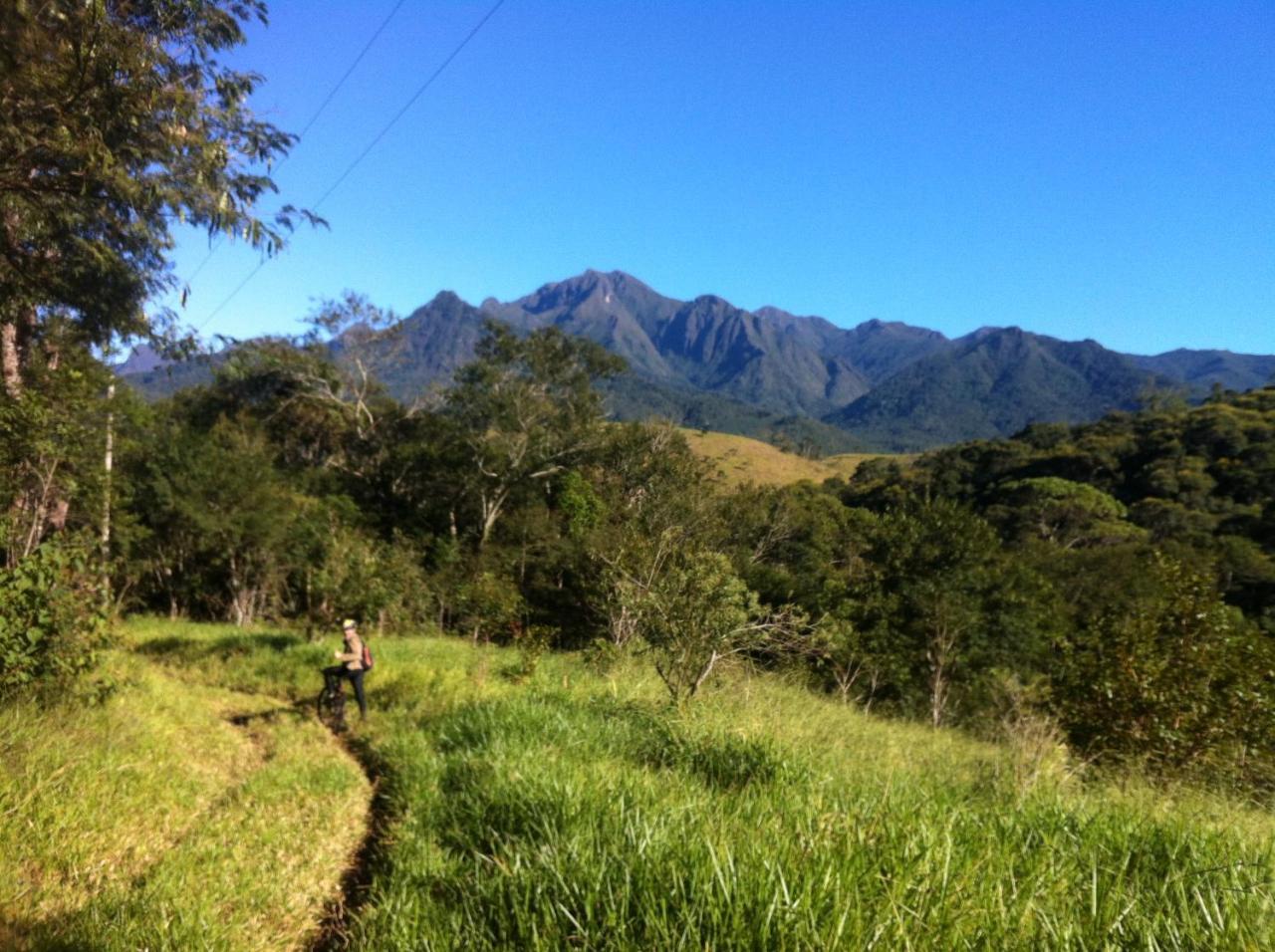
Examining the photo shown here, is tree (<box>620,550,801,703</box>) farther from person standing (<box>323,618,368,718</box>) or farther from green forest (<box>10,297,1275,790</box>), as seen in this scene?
person standing (<box>323,618,368,718</box>)

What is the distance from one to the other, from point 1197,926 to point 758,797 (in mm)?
2021

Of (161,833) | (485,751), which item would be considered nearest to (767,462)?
(485,751)

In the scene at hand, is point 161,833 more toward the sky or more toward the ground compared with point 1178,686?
more toward the sky

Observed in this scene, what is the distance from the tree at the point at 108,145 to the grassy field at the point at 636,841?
15.7 ft

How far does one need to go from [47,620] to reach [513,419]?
32.6 meters

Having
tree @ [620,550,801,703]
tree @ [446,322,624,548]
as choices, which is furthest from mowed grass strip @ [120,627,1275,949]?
tree @ [446,322,624,548]

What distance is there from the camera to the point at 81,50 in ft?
16.7

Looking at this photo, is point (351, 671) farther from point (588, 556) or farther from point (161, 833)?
point (588, 556)

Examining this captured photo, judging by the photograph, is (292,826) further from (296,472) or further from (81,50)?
(296,472)

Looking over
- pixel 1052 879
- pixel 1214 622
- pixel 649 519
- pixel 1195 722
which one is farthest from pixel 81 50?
pixel 649 519

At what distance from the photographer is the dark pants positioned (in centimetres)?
911

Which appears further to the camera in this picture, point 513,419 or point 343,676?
point 513,419

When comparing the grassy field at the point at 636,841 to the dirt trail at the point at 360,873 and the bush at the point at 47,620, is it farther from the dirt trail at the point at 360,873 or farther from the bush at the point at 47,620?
the bush at the point at 47,620

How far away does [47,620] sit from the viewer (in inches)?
214
